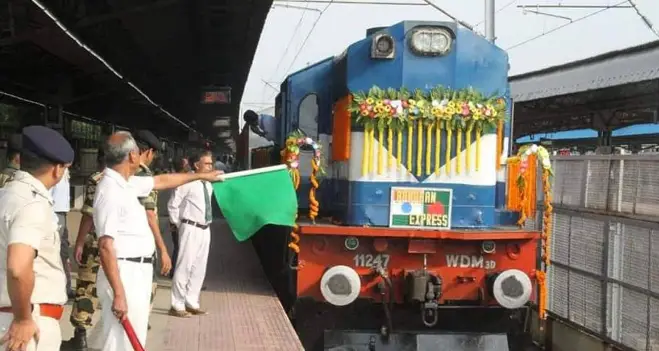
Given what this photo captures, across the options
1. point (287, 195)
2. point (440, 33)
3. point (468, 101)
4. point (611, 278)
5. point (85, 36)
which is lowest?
point (611, 278)

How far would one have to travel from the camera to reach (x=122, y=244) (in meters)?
4.48

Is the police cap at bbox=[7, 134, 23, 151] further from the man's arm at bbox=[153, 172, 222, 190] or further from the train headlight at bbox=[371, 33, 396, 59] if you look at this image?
the train headlight at bbox=[371, 33, 396, 59]

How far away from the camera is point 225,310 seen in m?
8.19

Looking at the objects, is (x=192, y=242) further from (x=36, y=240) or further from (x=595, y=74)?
(x=595, y=74)

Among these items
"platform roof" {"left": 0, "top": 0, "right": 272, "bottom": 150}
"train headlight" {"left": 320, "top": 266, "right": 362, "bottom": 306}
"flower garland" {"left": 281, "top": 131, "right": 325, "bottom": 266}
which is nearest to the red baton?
"train headlight" {"left": 320, "top": 266, "right": 362, "bottom": 306}

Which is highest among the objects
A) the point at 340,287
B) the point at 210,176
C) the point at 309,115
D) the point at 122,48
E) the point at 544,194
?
the point at 122,48

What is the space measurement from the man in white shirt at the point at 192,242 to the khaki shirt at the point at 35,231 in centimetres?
398

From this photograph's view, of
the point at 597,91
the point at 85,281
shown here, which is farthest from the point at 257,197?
the point at 597,91

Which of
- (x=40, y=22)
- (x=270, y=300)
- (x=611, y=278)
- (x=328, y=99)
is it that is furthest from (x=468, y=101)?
(x=40, y=22)

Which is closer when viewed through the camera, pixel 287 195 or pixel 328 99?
pixel 287 195

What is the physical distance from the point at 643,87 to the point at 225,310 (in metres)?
8.19

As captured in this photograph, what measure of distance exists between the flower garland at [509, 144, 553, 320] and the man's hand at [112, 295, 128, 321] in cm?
422

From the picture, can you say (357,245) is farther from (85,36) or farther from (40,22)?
(85,36)

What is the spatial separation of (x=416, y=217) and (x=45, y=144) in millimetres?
4321
